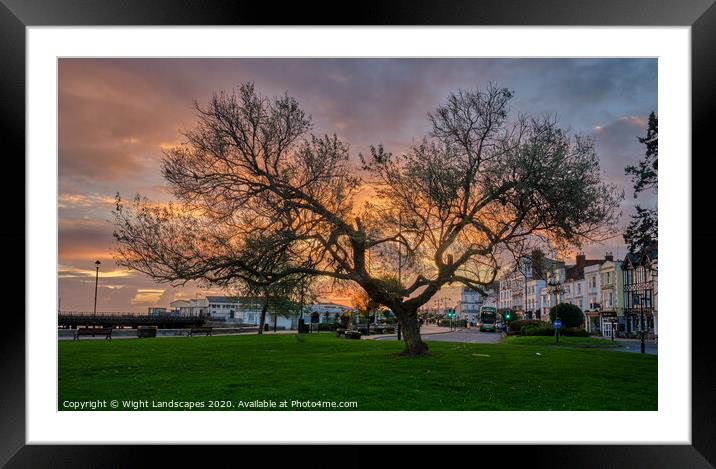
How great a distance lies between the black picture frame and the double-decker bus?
3404cm

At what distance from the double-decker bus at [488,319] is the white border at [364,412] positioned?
1273 inches

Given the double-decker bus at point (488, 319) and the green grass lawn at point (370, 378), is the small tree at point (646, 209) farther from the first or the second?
the double-decker bus at point (488, 319)

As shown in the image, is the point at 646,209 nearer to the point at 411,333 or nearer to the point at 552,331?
the point at 411,333

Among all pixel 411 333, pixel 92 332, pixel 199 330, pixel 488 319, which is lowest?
pixel 488 319

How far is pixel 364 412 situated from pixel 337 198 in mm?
6464

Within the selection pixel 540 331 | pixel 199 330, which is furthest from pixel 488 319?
pixel 199 330

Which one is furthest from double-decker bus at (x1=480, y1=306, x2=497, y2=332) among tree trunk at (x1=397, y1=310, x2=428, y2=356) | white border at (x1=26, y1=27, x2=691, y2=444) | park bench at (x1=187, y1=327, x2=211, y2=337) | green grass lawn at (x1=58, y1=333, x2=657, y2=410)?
white border at (x1=26, y1=27, x2=691, y2=444)

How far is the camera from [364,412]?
31.4 feet

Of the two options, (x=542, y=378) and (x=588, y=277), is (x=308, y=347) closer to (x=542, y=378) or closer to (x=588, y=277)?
(x=542, y=378)

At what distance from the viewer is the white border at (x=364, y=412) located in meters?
8.31

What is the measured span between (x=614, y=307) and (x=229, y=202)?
106ft
